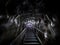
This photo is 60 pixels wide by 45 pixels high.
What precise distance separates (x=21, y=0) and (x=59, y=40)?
2372 mm

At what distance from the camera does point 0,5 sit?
3.11 meters

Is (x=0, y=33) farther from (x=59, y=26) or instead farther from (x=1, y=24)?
(x=59, y=26)

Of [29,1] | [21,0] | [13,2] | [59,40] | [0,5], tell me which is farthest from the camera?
[29,1]

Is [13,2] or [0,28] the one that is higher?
[13,2]

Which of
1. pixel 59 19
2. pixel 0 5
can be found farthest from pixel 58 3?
pixel 0 5

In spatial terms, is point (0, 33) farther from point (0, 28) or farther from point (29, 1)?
point (29, 1)

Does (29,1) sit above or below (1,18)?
above

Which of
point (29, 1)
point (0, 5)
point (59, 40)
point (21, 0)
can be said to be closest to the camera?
point (0, 5)

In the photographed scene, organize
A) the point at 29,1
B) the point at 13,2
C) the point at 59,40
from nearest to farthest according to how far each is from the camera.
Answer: the point at 59,40
the point at 13,2
the point at 29,1

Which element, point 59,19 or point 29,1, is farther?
point 29,1

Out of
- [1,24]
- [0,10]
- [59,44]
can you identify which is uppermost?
[0,10]

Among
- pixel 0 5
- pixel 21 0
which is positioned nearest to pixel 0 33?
pixel 0 5

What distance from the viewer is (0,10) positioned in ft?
10.3

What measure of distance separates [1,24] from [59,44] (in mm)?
1596
